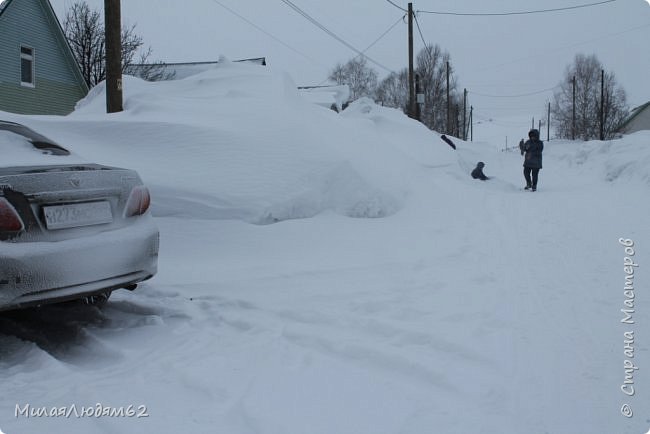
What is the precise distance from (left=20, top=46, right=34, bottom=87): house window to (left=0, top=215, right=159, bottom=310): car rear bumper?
2095 cm

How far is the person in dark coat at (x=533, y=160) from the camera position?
1118cm

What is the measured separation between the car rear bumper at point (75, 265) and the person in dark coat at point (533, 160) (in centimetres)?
980

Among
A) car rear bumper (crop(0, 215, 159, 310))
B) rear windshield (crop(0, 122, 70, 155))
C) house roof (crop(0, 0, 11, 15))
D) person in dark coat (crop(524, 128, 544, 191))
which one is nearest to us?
car rear bumper (crop(0, 215, 159, 310))

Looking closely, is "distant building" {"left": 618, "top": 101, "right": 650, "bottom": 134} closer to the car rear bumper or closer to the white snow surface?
the white snow surface

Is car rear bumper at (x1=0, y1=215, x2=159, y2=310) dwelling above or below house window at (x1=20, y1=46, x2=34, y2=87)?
below

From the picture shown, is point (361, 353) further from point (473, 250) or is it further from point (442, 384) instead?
point (473, 250)

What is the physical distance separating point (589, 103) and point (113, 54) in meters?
66.2

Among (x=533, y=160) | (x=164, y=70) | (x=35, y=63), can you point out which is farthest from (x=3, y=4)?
(x=533, y=160)

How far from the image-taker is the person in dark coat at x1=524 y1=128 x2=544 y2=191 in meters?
11.2

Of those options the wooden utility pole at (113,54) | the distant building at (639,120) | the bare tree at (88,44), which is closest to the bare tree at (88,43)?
the bare tree at (88,44)

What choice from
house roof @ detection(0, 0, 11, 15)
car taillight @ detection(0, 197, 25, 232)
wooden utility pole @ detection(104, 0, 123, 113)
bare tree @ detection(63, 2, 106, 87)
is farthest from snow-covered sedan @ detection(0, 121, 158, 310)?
bare tree @ detection(63, 2, 106, 87)

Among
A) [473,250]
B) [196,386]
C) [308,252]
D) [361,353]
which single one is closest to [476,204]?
[473,250]

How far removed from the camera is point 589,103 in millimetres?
61719

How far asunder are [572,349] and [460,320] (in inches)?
26.4
